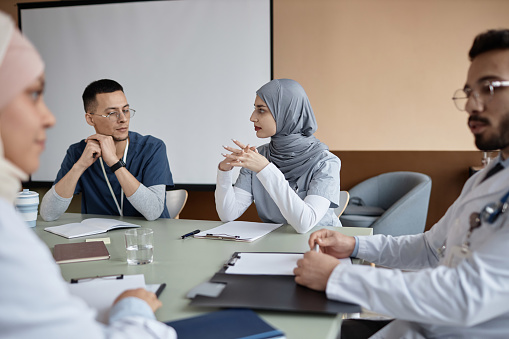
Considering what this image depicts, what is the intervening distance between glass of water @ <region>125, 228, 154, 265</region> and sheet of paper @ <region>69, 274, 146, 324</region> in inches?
6.9

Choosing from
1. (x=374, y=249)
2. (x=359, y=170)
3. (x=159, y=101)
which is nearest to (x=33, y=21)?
(x=159, y=101)

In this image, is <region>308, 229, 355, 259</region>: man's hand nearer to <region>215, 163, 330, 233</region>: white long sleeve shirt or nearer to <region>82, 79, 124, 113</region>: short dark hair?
<region>215, 163, 330, 233</region>: white long sleeve shirt

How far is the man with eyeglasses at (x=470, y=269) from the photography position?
93cm

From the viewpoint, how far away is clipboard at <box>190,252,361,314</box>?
3.21 feet

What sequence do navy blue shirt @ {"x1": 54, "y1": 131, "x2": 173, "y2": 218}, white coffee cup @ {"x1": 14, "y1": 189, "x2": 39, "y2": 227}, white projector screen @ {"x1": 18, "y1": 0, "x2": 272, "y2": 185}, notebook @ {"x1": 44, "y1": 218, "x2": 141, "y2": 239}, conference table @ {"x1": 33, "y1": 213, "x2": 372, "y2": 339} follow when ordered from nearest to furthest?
conference table @ {"x1": 33, "y1": 213, "x2": 372, "y2": 339}
notebook @ {"x1": 44, "y1": 218, "x2": 141, "y2": 239}
white coffee cup @ {"x1": 14, "y1": 189, "x2": 39, "y2": 227}
navy blue shirt @ {"x1": 54, "y1": 131, "x2": 173, "y2": 218}
white projector screen @ {"x1": 18, "y1": 0, "x2": 272, "y2": 185}

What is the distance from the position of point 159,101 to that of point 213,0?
3.28ft

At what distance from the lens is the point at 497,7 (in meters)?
3.72

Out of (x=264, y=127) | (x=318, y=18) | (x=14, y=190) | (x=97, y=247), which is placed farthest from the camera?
(x=318, y=18)

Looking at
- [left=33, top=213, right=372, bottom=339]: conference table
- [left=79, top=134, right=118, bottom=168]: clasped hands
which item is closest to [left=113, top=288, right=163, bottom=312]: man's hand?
[left=33, top=213, right=372, bottom=339]: conference table

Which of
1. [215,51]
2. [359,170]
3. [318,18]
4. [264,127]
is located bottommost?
[359,170]

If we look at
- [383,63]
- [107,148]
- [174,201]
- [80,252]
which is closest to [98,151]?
[107,148]

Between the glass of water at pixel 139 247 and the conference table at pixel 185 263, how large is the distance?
25 millimetres

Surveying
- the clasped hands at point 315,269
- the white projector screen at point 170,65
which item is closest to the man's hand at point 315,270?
the clasped hands at point 315,269

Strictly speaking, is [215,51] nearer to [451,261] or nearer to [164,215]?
[164,215]
